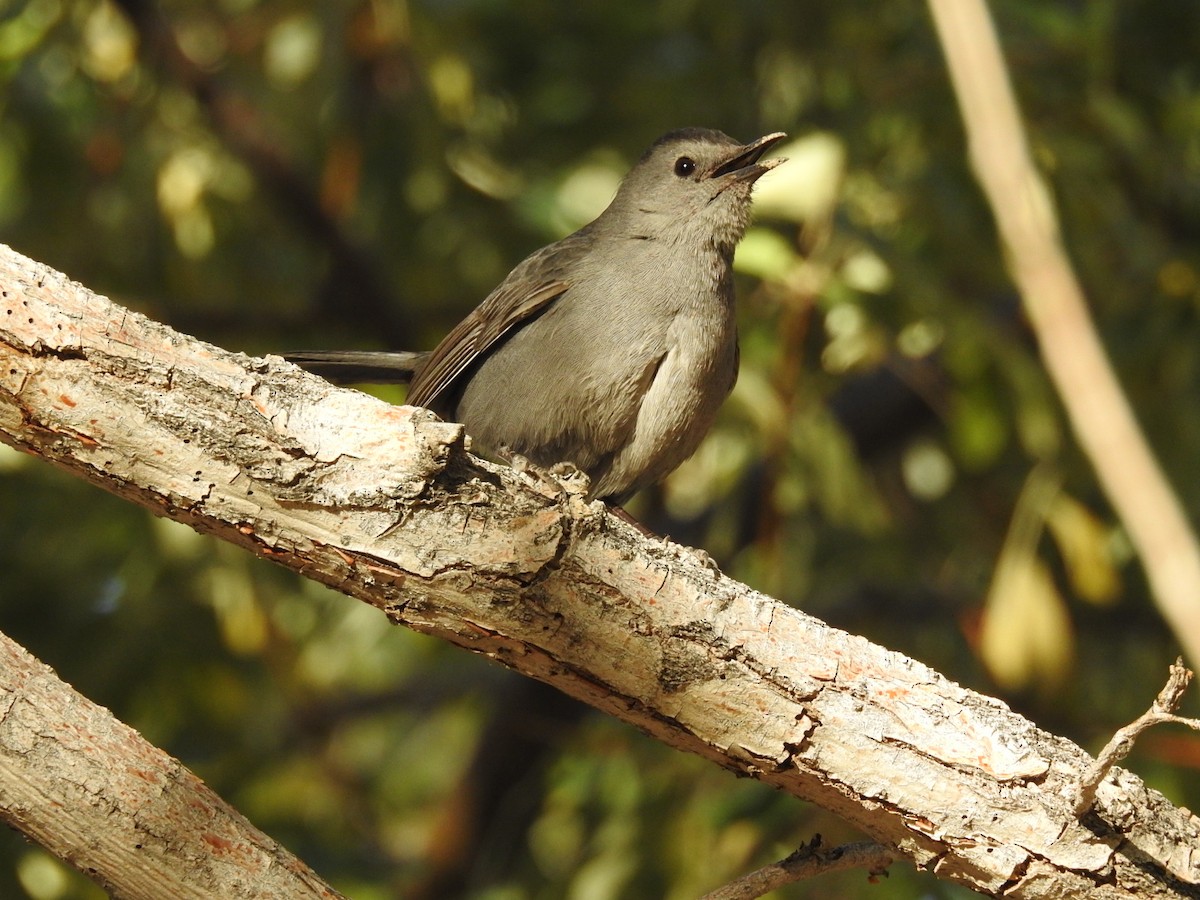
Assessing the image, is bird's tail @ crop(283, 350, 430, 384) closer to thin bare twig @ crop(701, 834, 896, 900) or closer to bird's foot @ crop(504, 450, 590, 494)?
bird's foot @ crop(504, 450, 590, 494)

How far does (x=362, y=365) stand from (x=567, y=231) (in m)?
0.91

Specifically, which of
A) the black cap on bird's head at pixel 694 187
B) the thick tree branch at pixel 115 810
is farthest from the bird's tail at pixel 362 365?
the thick tree branch at pixel 115 810

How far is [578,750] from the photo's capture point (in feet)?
18.9

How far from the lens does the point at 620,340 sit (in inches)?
186

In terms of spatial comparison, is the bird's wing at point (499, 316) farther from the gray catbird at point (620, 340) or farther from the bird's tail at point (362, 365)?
the bird's tail at point (362, 365)

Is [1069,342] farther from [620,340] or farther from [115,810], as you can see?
[620,340]

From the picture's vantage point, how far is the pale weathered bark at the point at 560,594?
2.84m

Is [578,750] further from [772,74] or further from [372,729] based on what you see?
[372,729]

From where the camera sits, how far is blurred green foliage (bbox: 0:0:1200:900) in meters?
5.14

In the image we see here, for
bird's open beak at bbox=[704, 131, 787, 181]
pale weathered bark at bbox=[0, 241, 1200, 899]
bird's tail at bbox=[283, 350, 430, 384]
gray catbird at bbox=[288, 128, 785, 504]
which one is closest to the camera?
pale weathered bark at bbox=[0, 241, 1200, 899]

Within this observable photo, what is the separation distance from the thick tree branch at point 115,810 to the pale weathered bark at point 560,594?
1.45ft

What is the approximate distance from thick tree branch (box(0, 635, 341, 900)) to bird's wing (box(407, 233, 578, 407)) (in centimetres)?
255

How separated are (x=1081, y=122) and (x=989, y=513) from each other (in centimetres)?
255

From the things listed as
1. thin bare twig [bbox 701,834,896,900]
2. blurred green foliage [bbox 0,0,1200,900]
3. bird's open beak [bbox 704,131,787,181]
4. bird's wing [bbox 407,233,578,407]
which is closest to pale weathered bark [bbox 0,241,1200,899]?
thin bare twig [bbox 701,834,896,900]
